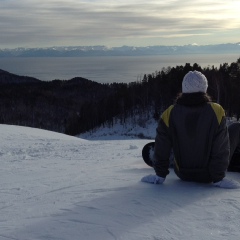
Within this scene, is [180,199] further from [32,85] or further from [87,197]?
[32,85]

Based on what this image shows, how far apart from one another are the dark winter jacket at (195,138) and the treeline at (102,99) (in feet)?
3.50

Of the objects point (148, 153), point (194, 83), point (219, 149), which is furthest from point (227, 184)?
point (148, 153)

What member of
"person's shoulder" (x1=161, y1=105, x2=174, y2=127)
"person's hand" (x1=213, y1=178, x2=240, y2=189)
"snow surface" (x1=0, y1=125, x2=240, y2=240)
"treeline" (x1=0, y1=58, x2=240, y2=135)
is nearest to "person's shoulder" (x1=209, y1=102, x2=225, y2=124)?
"person's shoulder" (x1=161, y1=105, x2=174, y2=127)

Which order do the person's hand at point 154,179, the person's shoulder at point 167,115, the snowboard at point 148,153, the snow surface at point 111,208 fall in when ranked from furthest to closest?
the snowboard at point 148,153 < the person's hand at point 154,179 < the person's shoulder at point 167,115 < the snow surface at point 111,208

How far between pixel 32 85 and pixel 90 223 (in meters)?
152

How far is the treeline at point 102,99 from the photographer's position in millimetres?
50844

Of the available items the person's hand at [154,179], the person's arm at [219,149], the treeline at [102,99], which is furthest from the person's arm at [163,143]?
the treeline at [102,99]

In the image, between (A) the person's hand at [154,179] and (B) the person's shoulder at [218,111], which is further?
(A) the person's hand at [154,179]

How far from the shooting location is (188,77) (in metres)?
3.75

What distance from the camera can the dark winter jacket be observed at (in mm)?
3738

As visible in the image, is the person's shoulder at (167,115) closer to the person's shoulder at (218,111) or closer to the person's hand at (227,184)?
the person's shoulder at (218,111)

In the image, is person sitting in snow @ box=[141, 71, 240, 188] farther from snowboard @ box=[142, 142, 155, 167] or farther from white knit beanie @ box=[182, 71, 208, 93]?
snowboard @ box=[142, 142, 155, 167]

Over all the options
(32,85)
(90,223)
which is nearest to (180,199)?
(90,223)

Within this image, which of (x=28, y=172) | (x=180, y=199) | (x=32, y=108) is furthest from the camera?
(x=32, y=108)
